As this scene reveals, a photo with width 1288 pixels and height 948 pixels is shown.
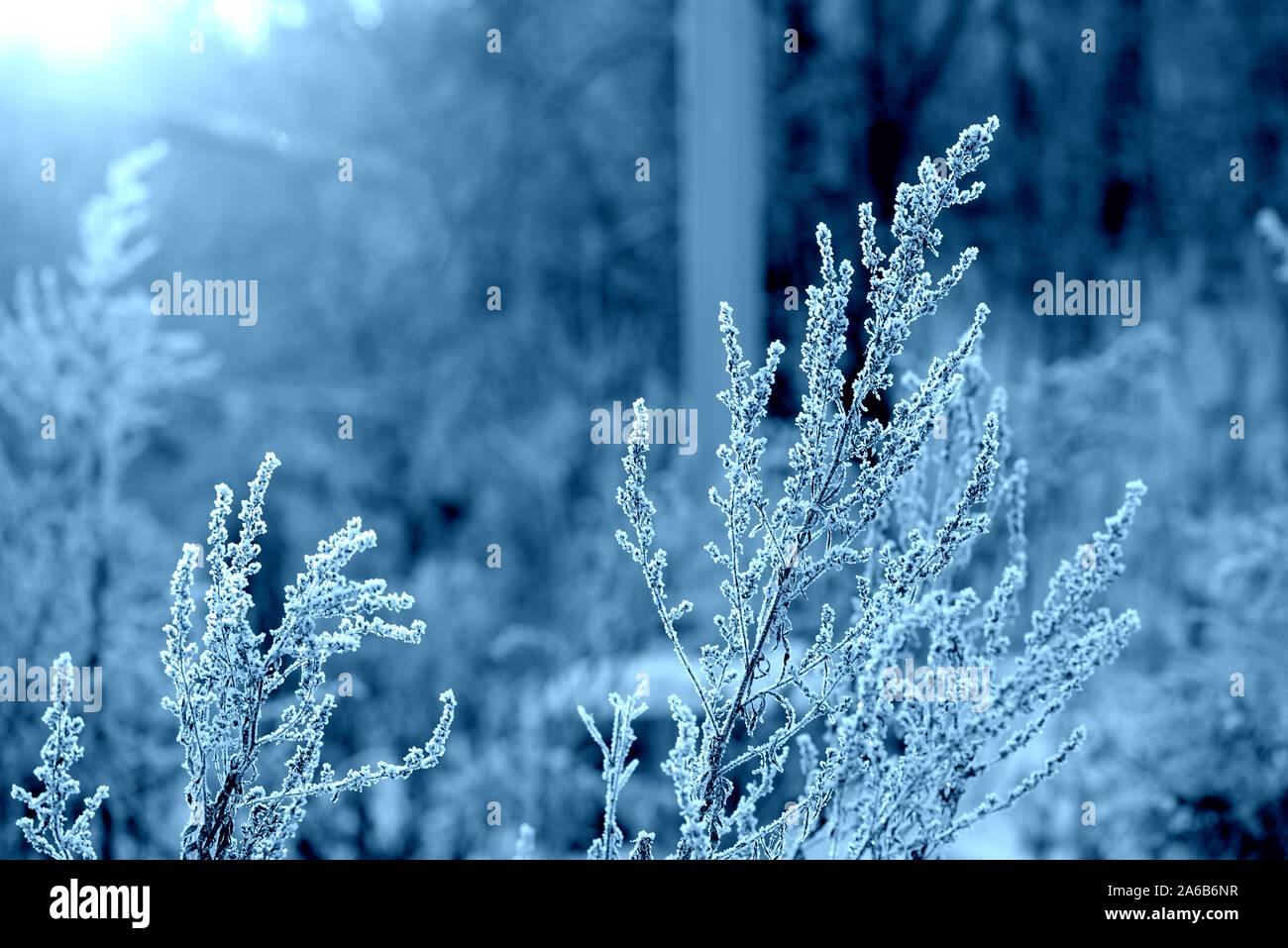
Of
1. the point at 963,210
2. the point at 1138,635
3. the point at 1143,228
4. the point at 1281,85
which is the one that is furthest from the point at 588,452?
the point at 1281,85

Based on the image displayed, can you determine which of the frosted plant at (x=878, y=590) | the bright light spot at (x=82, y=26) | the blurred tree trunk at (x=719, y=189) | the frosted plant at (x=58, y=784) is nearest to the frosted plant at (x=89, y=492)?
the frosted plant at (x=58, y=784)

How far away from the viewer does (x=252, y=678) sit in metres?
1.43

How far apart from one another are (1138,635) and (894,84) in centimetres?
365

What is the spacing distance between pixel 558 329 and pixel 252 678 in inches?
259

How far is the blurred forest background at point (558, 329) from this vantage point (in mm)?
3549

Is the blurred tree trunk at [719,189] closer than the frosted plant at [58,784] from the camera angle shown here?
No

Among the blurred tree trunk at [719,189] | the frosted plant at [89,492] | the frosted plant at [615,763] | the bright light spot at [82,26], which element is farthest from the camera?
the bright light spot at [82,26]

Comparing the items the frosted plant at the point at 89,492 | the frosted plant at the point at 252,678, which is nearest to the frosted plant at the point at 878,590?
the frosted plant at the point at 252,678

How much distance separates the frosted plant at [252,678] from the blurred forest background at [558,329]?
1.49 metres

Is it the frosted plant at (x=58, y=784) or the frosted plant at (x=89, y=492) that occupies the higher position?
the frosted plant at (x=89, y=492)

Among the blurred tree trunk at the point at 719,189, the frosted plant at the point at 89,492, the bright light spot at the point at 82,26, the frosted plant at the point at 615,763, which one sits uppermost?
the bright light spot at the point at 82,26

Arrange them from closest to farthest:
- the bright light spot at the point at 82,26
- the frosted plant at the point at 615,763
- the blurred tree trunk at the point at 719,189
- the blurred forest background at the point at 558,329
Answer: the frosted plant at the point at 615,763
the blurred forest background at the point at 558,329
the blurred tree trunk at the point at 719,189
the bright light spot at the point at 82,26

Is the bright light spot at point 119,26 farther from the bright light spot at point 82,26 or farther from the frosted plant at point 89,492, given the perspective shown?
the frosted plant at point 89,492
